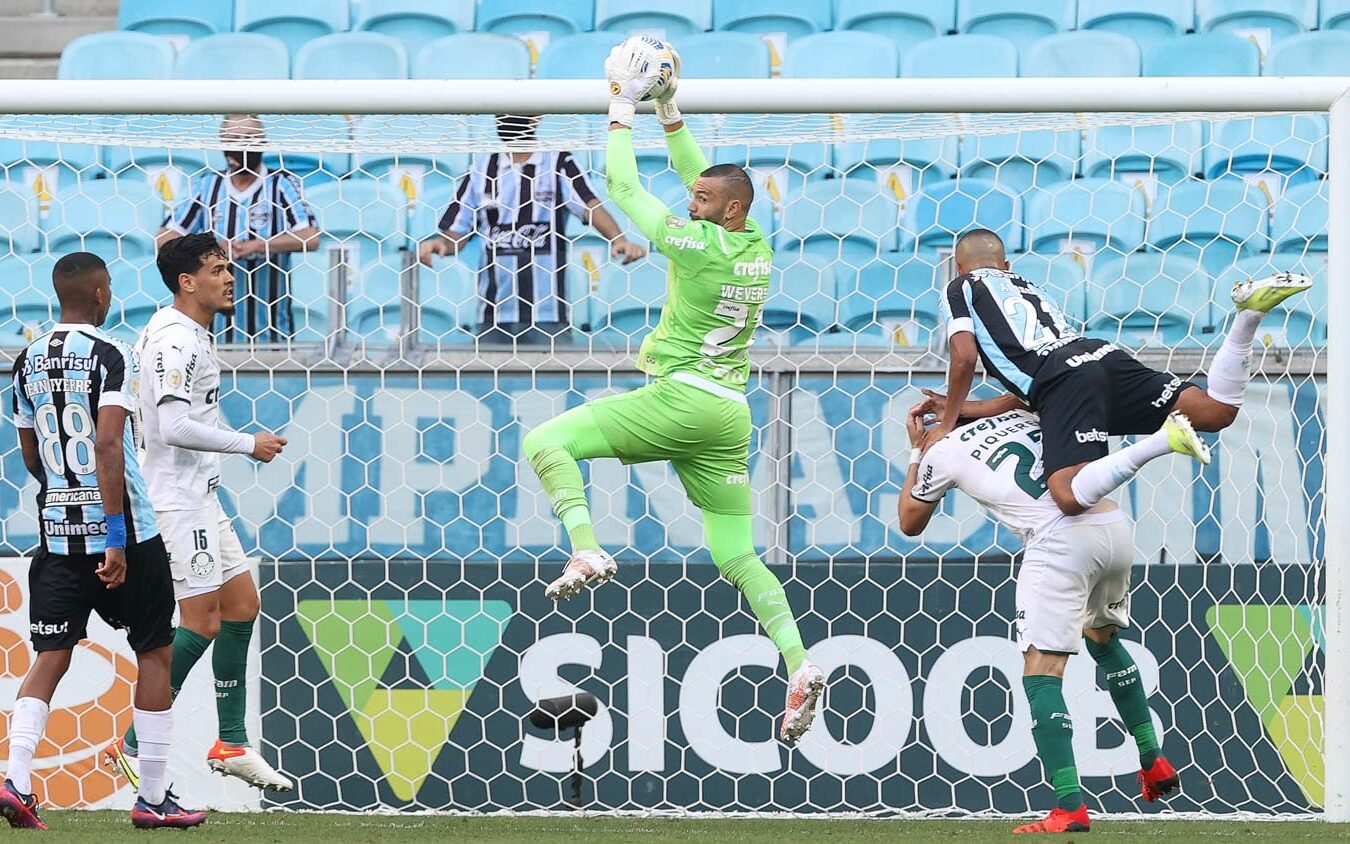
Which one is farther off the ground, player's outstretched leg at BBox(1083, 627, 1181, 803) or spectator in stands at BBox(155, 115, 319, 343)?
spectator in stands at BBox(155, 115, 319, 343)

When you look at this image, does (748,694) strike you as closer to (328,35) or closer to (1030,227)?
(1030,227)

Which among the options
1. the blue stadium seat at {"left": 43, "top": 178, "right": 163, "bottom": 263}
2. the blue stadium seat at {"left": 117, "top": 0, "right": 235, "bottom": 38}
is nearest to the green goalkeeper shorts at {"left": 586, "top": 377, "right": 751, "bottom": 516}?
the blue stadium seat at {"left": 43, "top": 178, "right": 163, "bottom": 263}

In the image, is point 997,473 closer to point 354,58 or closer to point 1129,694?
point 1129,694

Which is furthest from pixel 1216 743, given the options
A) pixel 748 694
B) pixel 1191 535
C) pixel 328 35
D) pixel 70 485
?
pixel 328 35

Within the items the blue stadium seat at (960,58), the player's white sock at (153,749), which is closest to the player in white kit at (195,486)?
the player's white sock at (153,749)

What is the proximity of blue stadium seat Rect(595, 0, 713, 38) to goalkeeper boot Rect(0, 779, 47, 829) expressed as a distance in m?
5.77

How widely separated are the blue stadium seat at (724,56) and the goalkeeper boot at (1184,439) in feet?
15.6

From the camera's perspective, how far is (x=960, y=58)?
28.7 feet

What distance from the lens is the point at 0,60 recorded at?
9680mm

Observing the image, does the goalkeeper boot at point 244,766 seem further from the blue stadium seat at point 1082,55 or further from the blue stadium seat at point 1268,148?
the blue stadium seat at point 1082,55

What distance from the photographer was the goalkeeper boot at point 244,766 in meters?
4.93

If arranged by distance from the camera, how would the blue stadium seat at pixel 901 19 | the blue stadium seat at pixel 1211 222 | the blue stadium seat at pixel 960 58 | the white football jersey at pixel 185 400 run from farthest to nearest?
the blue stadium seat at pixel 901 19 → the blue stadium seat at pixel 960 58 → the blue stadium seat at pixel 1211 222 → the white football jersey at pixel 185 400

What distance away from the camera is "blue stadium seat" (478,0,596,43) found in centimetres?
927

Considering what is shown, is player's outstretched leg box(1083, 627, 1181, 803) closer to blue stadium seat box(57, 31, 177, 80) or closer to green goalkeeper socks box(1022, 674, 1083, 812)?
green goalkeeper socks box(1022, 674, 1083, 812)
